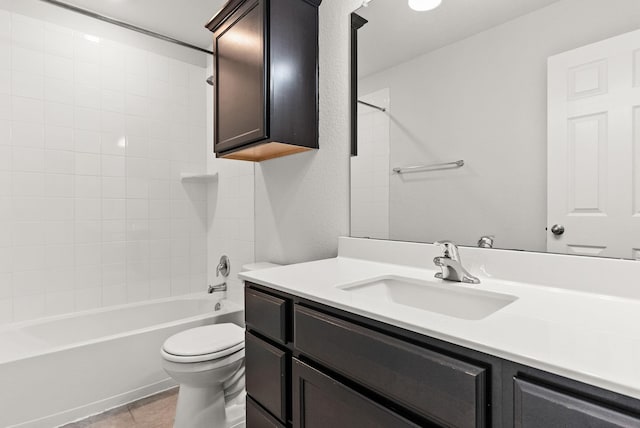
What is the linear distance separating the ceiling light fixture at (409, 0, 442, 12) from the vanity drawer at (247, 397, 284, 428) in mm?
1586

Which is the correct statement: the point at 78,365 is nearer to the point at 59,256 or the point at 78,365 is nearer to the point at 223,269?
the point at 59,256

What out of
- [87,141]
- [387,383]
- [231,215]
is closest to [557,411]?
[387,383]

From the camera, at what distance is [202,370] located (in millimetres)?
1456

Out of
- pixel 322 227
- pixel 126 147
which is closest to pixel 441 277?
pixel 322 227

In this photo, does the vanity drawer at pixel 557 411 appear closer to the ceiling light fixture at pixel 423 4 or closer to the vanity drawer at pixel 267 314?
the vanity drawer at pixel 267 314

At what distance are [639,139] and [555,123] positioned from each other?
0.19m

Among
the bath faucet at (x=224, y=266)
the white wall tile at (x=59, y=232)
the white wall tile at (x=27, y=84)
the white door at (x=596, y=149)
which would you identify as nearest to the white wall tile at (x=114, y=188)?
the white wall tile at (x=59, y=232)

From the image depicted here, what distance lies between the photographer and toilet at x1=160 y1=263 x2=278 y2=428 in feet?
4.78

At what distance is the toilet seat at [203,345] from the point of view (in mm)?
1458

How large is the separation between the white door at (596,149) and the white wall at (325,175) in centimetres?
82

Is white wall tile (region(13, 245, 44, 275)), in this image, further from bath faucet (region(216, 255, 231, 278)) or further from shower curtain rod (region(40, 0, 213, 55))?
shower curtain rod (region(40, 0, 213, 55))

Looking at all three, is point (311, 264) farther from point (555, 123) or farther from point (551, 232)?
point (555, 123)

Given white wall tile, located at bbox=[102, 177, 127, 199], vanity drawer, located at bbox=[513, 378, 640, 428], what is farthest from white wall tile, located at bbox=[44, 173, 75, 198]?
vanity drawer, located at bbox=[513, 378, 640, 428]

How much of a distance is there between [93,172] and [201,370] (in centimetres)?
171
